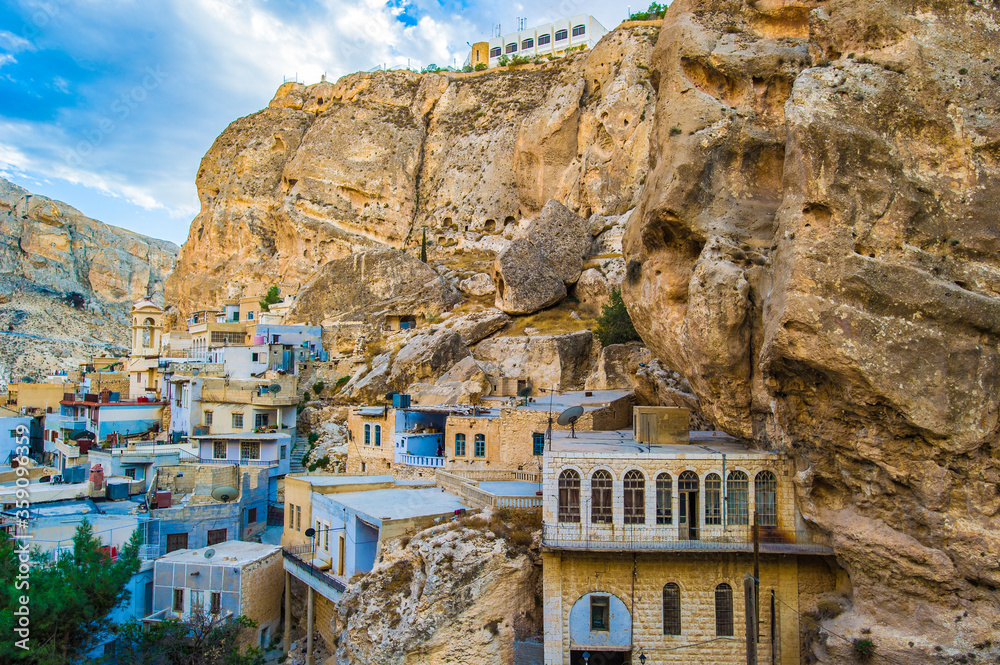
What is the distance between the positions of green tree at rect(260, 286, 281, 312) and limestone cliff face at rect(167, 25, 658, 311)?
4669 mm

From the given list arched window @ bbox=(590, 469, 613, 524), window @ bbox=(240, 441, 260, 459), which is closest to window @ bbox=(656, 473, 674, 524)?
arched window @ bbox=(590, 469, 613, 524)

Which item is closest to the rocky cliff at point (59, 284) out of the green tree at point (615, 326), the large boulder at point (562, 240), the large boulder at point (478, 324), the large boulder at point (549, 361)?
the large boulder at point (478, 324)

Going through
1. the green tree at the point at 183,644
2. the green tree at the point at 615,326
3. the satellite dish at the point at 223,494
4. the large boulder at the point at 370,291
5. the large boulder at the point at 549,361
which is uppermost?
the large boulder at the point at 370,291

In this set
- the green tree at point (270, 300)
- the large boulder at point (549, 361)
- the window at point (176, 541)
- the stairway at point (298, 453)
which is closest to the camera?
the window at point (176, 541)

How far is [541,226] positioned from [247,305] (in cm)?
2633

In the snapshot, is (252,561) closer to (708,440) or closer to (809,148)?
(708,440)

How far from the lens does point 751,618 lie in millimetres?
17188

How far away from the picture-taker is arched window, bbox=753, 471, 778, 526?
19.0 m

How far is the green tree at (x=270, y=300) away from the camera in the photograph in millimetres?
57266

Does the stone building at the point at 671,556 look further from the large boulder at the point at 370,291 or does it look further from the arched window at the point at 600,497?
the large boulder at the point at 370,291

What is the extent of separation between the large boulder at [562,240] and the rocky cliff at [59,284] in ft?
209

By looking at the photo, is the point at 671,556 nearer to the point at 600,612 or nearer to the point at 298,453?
the point at 600,612

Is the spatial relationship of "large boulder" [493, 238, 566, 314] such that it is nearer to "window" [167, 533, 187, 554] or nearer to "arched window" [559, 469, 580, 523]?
"window" [167, 533, 187, 554]

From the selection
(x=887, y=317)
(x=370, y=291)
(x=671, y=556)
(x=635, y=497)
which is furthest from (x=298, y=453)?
(x=887, y=317)
